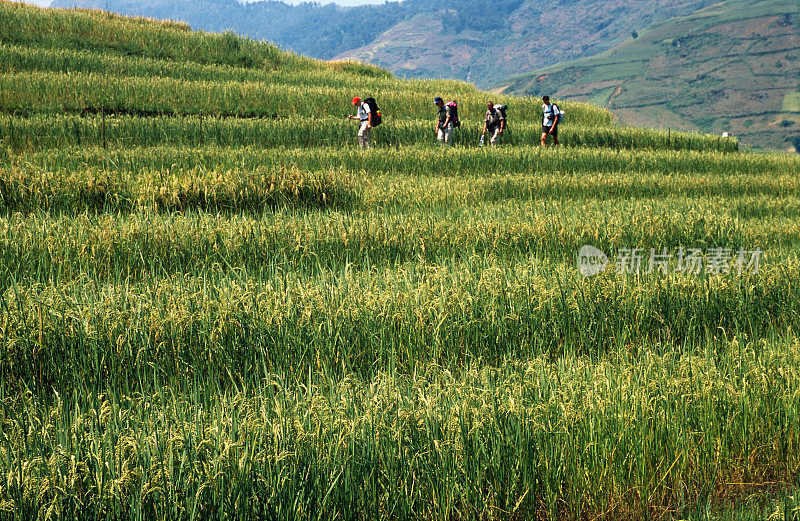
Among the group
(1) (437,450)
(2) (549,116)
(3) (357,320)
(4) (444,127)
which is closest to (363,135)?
(4) (444,127)

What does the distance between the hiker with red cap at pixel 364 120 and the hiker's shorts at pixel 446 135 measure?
2.51 m

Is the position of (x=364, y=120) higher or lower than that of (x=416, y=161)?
higher

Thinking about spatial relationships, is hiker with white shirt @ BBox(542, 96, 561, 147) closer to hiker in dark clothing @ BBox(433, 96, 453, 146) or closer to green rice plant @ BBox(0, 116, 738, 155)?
green rice plant @ BBox(0, 116, 738, 155)

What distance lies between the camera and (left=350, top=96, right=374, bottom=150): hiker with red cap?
1448cm

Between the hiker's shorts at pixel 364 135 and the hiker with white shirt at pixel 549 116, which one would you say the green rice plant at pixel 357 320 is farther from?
the hiker with white shirt at pixel 549 116

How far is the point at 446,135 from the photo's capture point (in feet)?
54.0

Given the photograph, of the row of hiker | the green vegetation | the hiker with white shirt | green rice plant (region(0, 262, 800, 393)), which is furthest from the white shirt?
the green vegetation

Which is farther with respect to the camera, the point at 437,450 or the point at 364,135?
the point at 364,135

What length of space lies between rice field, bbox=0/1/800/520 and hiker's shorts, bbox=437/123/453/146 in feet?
24.7

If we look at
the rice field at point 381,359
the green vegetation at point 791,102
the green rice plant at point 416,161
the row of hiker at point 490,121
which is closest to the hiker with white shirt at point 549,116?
the row of hiker at point 490,121

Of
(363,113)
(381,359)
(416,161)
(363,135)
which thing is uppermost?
(363,113)

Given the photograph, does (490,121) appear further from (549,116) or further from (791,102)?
(791,102)

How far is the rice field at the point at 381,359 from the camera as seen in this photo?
2348mm

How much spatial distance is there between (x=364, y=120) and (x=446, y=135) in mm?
2907
